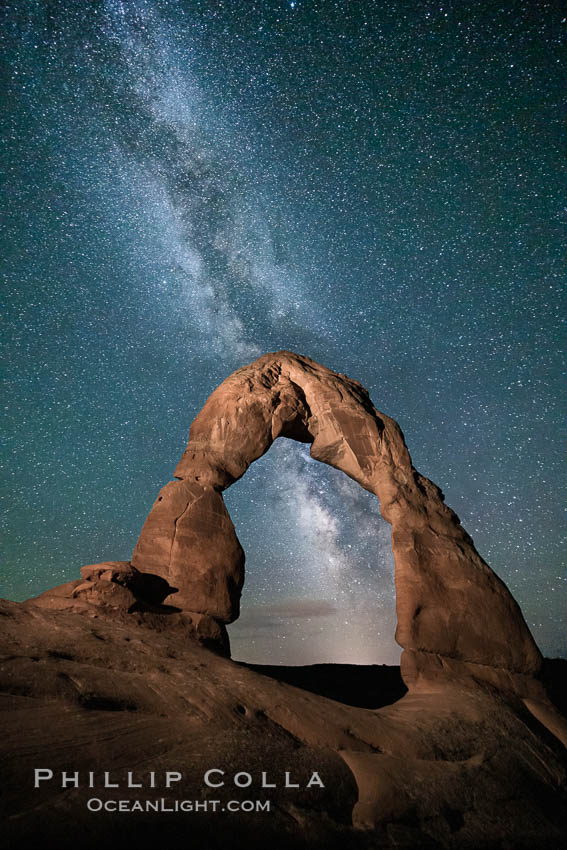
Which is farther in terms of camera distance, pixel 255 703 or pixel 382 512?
pixel 382 512

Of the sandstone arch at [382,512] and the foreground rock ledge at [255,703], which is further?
the sandstone arch at [382,512]

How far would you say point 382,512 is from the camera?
796 cm

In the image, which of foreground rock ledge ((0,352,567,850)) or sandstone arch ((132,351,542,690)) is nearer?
foreground rock ledge ((0,352,567,850))

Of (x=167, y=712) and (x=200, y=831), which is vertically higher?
(x=167, y=712)

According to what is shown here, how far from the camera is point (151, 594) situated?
6.17 metres

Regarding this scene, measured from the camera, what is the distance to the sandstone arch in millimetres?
6371

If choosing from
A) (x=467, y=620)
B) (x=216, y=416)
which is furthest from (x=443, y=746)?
(x=216, y=416)

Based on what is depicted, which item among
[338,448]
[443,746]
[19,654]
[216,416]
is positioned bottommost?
[443,746]

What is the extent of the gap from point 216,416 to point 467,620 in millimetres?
5074

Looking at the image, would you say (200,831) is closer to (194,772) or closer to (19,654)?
(194,772)

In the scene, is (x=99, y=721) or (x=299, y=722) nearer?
(x=99, y=721)

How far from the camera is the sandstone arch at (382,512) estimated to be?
6.37 metres

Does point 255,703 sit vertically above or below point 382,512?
below

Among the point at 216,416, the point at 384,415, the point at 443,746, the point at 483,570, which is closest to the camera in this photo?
the point at 443,746
